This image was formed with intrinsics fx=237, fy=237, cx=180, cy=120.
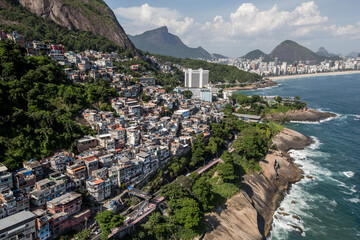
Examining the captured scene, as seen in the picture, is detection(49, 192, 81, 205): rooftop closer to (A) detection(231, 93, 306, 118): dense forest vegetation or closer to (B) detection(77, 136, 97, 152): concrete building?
(B) detection(77, 136, 97, 152): concrete building

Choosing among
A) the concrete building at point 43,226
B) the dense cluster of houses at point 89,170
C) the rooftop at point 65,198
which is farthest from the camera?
the rooftop at point 65,198

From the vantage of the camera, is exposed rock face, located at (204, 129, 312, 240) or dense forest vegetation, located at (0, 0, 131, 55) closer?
exposed rock face, located at (204, 129, 312, 240)

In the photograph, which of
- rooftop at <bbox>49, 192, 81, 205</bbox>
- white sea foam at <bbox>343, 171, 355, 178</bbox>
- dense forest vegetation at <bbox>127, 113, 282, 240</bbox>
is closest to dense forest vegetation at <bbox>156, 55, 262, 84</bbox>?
dense forest vegetation at <bbox>127, 113, 282, 240</bbox>

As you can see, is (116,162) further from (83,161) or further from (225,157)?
(225,157)

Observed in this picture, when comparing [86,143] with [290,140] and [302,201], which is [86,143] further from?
[290,140]

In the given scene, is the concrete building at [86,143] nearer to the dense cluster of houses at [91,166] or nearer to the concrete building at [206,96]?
the dense cluster of houses at [91,166]

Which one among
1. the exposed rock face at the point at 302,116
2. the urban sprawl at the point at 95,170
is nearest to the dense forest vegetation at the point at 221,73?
the exposed rock face at the point at 302,116

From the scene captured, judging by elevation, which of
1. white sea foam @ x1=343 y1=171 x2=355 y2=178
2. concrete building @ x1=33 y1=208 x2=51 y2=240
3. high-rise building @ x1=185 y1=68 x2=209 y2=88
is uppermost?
high-rise building @ x1=185 y1=68 x2=209 y2=88
